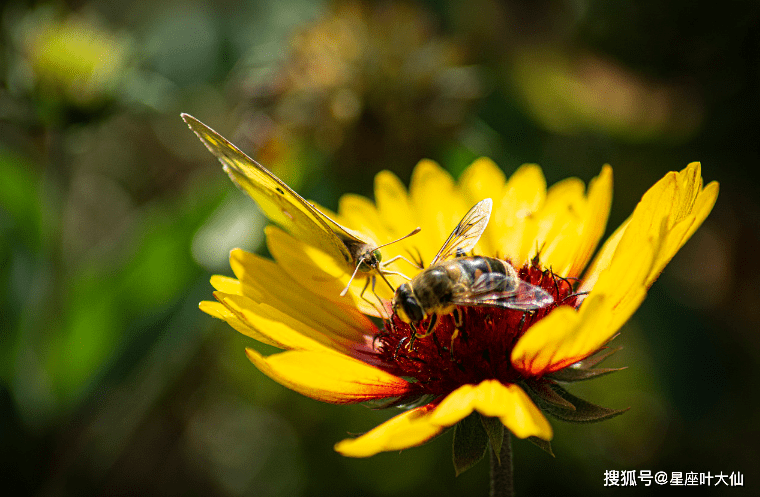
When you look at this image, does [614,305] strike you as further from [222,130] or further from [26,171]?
[222,130]

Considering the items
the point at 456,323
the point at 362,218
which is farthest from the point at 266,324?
the point at 362,218

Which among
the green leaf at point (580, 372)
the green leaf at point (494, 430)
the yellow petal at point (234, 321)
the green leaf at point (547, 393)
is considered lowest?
the green leaf at point (494, 430)

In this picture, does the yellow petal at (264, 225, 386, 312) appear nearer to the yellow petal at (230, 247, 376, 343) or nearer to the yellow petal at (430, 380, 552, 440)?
the yellow petal at (230, 247, 376, 343)

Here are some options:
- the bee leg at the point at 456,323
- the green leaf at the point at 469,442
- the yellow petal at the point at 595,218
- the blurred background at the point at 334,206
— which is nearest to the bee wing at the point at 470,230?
the bee leg at the point at 456,323

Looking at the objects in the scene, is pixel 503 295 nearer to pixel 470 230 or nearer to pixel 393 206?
pixel 470 230

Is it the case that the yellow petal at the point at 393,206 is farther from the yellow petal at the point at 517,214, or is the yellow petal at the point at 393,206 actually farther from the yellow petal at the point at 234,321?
the yellow petal at the point at 234,321

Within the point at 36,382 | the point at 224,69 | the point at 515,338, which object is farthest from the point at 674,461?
the point at 224,69
